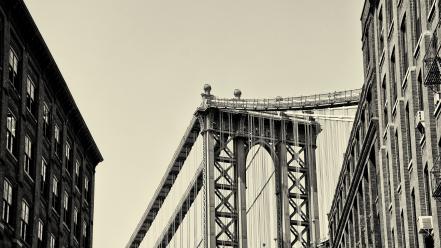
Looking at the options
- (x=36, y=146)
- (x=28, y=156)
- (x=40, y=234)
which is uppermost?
(x=36, y=146)

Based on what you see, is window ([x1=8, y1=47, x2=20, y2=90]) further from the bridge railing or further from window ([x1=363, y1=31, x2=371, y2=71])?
the bridge railing

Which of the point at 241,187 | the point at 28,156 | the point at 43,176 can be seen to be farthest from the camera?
the point at 241,187

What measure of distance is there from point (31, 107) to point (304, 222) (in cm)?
4682

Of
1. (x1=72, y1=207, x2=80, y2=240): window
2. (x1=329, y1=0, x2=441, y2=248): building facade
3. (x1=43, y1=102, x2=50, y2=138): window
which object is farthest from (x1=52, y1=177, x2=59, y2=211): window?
(x1=329, y1=0, x2=441, y2=248): building facade

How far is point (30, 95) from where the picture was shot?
65250 mm

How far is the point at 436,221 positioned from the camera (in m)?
40.0

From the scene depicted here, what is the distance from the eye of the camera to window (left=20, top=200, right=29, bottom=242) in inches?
2416

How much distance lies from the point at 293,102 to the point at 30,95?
143ft

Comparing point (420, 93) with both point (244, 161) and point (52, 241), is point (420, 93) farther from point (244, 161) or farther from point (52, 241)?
point (244, 161)

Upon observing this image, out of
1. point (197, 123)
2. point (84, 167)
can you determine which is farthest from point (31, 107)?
point (197, 123)

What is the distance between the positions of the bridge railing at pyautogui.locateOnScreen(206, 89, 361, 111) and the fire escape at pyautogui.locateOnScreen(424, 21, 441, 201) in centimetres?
5794

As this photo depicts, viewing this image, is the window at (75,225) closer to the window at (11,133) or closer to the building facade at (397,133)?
the window at (11,133)

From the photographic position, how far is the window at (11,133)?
194 feet

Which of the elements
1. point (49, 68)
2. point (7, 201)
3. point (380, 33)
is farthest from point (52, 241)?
point (380, 33)
